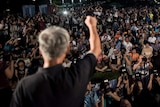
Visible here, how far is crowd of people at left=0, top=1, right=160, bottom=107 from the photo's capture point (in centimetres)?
449

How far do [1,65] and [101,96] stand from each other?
2.40 m

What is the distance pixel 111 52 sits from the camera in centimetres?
683

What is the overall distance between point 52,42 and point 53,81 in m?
0.15

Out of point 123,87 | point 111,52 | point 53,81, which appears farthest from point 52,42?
point 111,52

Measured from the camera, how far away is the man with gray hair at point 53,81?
943 millimetres

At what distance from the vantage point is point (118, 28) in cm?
1048

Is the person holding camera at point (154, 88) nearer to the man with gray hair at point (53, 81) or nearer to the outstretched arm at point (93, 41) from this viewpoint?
the outstretched arm at point (93, 41)

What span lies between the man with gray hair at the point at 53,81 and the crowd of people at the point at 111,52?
258cm

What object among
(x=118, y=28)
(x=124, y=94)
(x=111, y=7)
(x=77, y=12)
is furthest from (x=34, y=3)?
(x=124, y=94)

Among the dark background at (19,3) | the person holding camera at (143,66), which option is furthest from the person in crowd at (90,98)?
the dark background at (19,3)

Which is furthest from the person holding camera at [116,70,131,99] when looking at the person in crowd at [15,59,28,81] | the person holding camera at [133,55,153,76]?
the person in crowd at [15,59,28,81]

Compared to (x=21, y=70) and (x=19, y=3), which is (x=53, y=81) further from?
(x=19, y=3)

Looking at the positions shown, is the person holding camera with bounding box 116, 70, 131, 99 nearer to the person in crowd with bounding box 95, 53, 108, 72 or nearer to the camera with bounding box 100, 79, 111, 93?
the camera with bounding box 100, 79, 111, 93

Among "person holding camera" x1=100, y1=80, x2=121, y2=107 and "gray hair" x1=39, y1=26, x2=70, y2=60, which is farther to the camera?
"person holding camera" x1=100, y1=80, x2=121, y2=107
